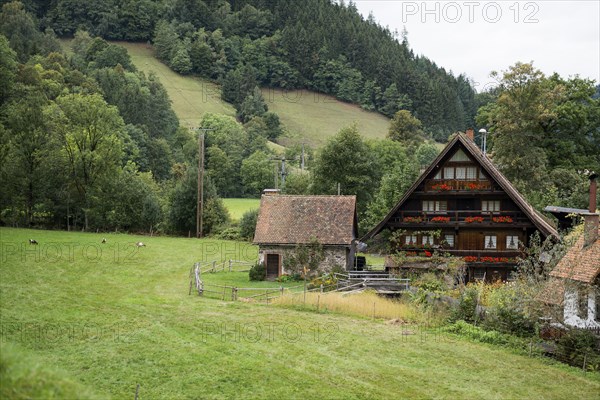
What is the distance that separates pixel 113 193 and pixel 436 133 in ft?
304

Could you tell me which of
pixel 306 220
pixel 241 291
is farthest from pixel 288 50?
pixel 241 291

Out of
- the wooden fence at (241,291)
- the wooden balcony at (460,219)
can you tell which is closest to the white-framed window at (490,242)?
the wooden balcony at (460,219)

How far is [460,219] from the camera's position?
43969 millimetres

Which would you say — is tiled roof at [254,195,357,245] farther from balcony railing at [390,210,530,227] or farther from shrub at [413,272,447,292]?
shrub at [413,272,447,292]

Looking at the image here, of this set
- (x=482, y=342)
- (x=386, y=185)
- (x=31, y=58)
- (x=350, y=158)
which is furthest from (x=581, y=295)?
→ (x=31, y=58)

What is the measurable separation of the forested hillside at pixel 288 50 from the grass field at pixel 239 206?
50.7m

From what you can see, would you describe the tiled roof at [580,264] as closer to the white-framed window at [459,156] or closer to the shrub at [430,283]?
the shrub at [430,283]

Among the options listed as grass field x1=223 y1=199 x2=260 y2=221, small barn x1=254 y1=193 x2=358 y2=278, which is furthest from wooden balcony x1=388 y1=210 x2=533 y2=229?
grass field x1=223 y1=199 x2=260 y2=221

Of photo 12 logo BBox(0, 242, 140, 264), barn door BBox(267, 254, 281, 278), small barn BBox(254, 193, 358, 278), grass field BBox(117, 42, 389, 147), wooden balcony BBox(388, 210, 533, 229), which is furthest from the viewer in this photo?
grass field BBox(117, 42, 389, 147)

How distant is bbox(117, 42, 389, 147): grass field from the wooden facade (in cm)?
8414

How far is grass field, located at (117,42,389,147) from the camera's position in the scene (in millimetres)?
134750

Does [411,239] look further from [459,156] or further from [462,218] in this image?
[459,156]

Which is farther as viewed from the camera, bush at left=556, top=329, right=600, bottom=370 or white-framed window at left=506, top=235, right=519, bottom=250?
white-framed window at left=506, top=235, right=519, bottom=250

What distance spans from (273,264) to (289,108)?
10597cm
